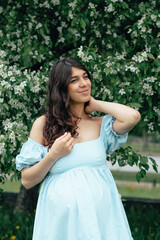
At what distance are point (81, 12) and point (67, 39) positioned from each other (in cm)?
48

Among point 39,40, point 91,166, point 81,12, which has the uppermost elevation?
point 81,12

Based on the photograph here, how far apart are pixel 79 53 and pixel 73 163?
1.15m

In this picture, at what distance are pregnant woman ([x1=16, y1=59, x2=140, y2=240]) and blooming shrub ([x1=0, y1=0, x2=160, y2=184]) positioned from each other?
0.61 metres

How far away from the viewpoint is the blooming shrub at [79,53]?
3.05 m

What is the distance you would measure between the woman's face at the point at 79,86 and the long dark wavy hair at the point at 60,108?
0.02 meters

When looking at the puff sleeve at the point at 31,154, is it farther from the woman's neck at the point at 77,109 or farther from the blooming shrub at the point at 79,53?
the blooming shrub at the point at 79,53

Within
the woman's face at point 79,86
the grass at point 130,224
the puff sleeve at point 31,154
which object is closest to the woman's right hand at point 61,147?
the puff sleeve at point 31,154

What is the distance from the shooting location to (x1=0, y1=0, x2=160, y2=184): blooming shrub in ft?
10.0

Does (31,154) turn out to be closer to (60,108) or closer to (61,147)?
(61,147)

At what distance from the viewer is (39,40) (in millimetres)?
3768

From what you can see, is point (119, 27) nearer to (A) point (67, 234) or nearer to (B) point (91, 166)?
(B) point (91, 166)

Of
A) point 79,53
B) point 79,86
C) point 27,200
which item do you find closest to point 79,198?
point 79,86

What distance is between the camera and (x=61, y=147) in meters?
2.09

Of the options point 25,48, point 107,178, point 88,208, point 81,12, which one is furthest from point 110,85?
point 88,208
